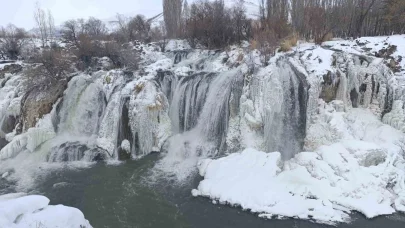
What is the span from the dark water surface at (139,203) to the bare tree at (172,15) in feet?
72.9

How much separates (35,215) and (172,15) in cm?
2930

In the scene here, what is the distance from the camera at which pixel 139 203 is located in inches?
419

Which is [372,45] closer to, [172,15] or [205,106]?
[205,106]

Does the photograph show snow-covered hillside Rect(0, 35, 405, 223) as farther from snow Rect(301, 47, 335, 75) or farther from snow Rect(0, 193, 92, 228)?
→ snow Rect(0, 193, 92, 228)

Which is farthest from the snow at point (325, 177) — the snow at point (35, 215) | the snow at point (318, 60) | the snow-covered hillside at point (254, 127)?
the snow at point (35, 215)

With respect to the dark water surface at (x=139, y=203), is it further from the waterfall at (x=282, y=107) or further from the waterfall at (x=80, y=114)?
the waterfall at (x=282, y=107)

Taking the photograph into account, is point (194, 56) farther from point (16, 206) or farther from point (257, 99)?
point (16, 206)

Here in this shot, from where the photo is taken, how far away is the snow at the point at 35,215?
636cm

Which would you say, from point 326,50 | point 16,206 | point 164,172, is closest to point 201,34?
point 326,50

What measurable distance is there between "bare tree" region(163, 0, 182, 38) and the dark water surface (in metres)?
22.2

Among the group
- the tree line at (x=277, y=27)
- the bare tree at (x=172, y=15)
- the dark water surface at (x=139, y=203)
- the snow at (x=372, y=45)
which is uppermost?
the bare tree at (x=172, y=15)

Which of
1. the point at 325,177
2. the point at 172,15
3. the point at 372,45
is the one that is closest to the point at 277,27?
the point at 372,45

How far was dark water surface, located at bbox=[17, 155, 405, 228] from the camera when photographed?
947 cm

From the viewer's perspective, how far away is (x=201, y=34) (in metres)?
23.2
